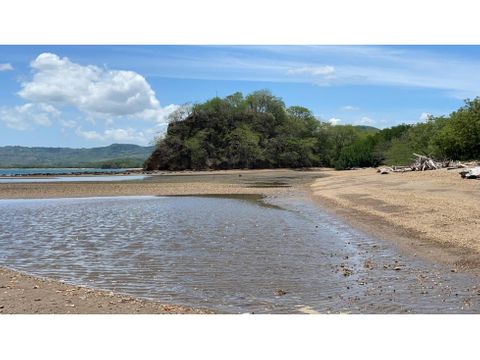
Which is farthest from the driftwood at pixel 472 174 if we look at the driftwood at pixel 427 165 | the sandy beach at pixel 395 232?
the driftwood at pixel 427 165

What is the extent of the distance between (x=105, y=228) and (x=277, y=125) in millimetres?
111655

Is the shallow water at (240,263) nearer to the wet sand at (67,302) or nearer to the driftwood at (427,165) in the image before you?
the wet sand at (67,302)

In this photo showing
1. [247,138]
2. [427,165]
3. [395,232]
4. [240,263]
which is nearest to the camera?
[240,263]

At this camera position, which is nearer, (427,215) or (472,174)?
(427,215)

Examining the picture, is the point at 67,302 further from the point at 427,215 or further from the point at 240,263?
the point at 427,215

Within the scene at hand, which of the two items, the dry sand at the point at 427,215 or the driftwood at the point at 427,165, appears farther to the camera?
the driftwood at the point at 427,165

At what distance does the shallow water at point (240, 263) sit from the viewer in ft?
28.0

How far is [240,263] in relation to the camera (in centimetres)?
1205

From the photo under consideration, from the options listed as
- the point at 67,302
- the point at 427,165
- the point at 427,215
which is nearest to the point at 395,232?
the point at 427,215

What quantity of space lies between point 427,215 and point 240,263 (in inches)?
363

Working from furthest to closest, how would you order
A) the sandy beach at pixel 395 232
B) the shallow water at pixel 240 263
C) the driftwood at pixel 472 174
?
the driftwood at pixel 472 174 → the shallow water at pixel 240 263 → the sandy beach at pixel 395 232

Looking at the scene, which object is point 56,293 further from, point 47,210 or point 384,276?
point 47,210

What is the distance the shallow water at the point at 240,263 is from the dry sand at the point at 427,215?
0.83 metres

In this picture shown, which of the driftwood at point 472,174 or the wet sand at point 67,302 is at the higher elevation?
the driftwood at point 472,174
